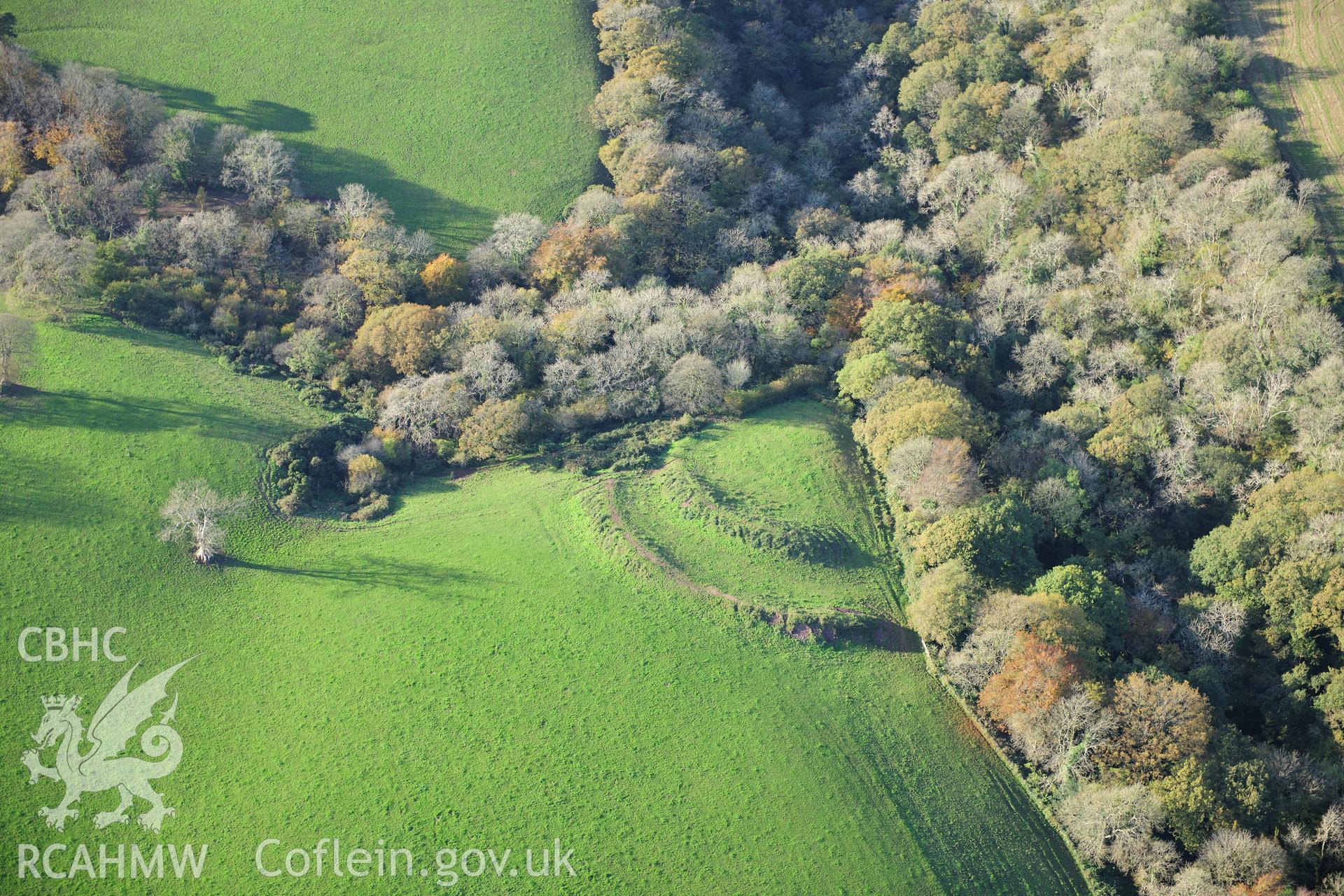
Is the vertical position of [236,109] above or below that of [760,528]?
above

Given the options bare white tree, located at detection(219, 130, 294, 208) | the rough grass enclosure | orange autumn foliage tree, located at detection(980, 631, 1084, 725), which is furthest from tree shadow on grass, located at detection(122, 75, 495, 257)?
orange autumn foliage tree, located at detection(980, 631, 1084, 725)

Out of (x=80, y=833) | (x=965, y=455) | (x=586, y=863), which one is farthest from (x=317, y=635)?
(x=965, y=455)

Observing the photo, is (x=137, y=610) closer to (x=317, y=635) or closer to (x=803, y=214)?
(x=317, y=635)

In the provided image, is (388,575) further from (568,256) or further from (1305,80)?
(1305,80)

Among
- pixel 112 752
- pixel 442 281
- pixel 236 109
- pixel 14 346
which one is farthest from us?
→ pixel 236 109

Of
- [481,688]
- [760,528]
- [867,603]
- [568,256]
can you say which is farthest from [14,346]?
[867,603]

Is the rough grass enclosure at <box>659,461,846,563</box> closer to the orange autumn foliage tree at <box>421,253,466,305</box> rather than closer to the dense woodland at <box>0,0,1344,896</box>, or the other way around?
the dense woodland at <box>0,0,1344,896</box>

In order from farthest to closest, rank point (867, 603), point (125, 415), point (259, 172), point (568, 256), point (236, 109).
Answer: point (236, 109) < point (259, 172) < point (568, 256) < point (125, 415) < point (867, 603)
